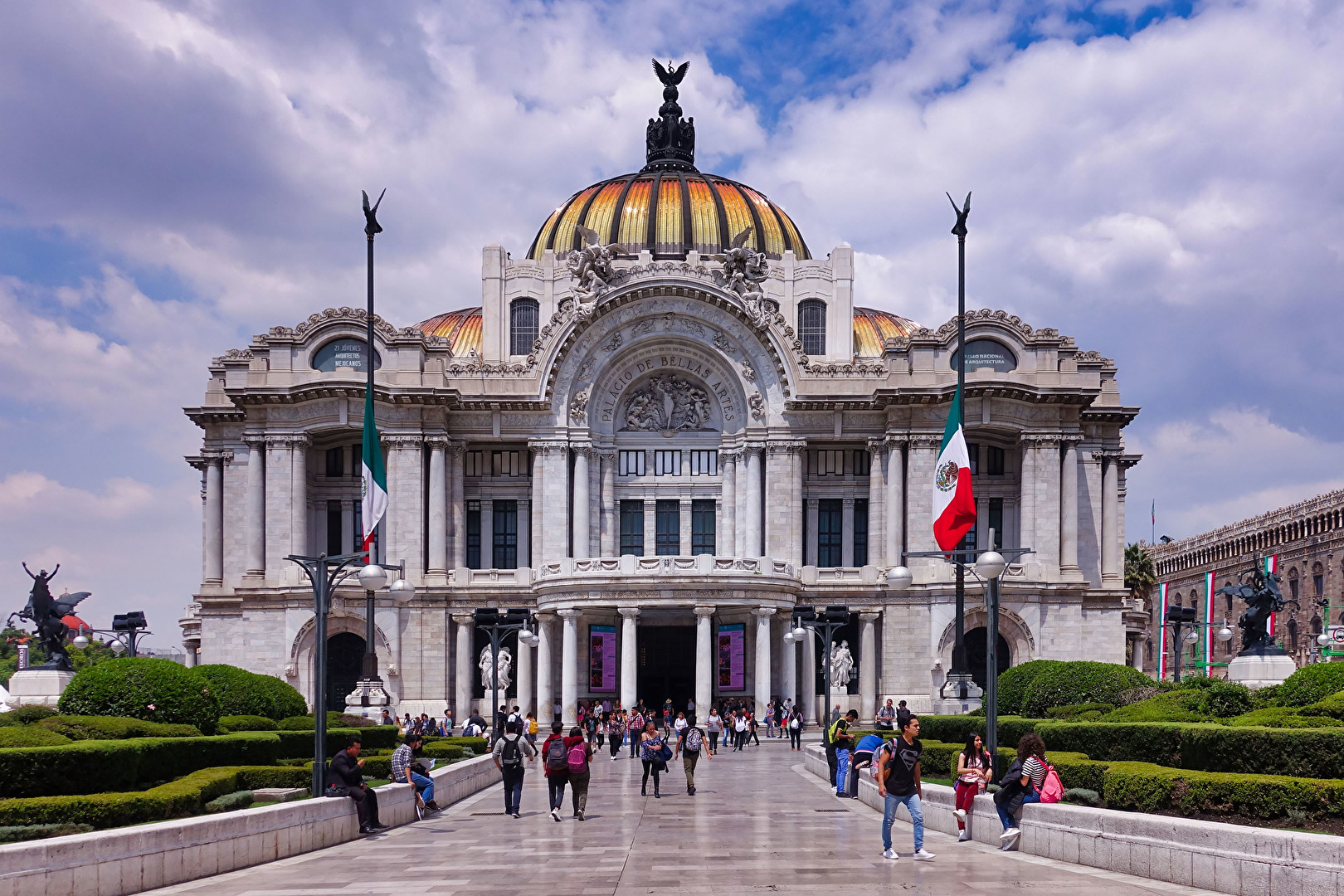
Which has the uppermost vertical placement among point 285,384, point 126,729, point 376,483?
point 285,384

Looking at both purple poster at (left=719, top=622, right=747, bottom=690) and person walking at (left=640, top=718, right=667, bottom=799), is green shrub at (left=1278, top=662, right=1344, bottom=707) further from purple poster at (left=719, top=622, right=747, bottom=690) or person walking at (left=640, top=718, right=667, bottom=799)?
purple poster at (left=719, top=622, right=747, bottom=690)

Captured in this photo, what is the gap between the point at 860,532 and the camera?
73188mm

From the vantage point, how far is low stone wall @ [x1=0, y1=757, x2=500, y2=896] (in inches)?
733

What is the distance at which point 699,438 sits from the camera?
7438cm

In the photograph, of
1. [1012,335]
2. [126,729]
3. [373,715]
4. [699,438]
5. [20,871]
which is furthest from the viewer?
[699,438]

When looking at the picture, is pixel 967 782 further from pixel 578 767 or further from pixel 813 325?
pixel 813 325

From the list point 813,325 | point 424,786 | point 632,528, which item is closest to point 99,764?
point 424,786

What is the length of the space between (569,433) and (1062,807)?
164 feet

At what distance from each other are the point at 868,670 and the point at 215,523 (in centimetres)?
3355

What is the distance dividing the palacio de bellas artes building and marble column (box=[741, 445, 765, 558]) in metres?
0.14

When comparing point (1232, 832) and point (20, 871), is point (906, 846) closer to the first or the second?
point (1232, 832)

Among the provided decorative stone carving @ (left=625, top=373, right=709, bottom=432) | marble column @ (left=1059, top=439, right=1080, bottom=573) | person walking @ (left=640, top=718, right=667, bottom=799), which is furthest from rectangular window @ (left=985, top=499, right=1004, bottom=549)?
person walking @ (left=640, top=718, right=667, bottom=799)

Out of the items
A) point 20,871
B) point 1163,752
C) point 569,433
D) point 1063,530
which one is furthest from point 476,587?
point 20,871

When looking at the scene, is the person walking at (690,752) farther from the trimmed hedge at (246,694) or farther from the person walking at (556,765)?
the trimmed hedge at (246,694)
